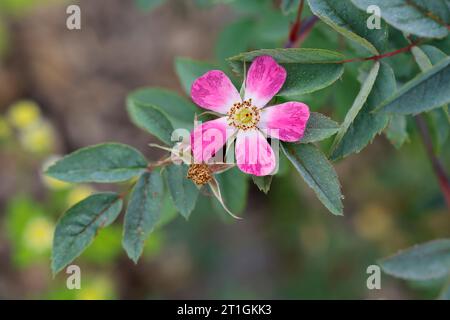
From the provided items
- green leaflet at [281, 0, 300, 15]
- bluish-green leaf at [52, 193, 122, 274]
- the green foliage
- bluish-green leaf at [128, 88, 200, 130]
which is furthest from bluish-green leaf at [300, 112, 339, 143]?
bluish-green leaf at [128, 88, 200, 130]

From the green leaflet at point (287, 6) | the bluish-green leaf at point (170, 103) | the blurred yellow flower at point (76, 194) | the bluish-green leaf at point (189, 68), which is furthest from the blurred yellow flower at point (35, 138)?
the green leaflet at point (287, 6)

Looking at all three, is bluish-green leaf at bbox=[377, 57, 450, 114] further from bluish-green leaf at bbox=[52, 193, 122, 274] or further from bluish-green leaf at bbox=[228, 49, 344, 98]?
bluish-green leaf at bbox=[52, 193, 122, 274]

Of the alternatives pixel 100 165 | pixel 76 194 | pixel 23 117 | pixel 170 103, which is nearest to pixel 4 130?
pixel 23 117

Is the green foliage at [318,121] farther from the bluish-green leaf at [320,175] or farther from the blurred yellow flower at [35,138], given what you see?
the blurred yellow flower at [35,138]

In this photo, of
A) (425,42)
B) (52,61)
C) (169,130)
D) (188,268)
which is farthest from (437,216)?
(52,61)

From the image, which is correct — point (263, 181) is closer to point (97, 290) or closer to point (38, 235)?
point (38, 235)

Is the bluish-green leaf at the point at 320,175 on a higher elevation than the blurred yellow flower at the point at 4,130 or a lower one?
lower
